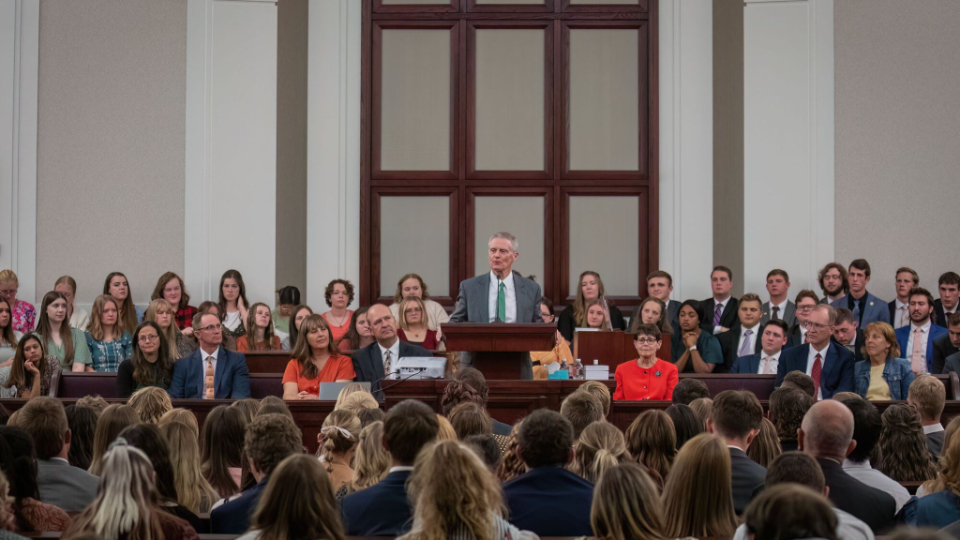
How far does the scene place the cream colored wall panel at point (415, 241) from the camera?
12742 mm

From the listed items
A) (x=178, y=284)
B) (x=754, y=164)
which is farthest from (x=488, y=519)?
(x=754, y=164)

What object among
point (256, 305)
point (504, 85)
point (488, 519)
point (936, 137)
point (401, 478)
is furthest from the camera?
point (504, 85)

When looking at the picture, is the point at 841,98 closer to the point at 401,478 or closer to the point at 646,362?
the point at 646,362

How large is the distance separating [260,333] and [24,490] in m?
6.51

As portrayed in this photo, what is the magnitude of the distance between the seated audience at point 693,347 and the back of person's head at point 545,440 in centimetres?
612

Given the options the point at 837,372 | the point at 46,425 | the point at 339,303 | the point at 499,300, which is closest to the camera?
the point at 46,425

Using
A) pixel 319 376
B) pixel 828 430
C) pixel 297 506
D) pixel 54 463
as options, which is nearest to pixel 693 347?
pixel 319 376

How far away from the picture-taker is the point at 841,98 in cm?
1166

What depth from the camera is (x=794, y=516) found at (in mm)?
2635

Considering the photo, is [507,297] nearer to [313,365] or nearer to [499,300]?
[499,300]

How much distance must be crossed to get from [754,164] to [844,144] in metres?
0.92

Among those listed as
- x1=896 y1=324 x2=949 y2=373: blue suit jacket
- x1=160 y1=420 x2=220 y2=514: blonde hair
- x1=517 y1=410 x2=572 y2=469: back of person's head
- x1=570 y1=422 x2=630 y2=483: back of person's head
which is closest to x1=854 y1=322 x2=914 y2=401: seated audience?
x1=896 y1=324 x2=949 y2=373: blue suit jacket

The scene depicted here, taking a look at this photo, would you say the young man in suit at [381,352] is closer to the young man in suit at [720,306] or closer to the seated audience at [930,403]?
the young man in suit at [720,306]

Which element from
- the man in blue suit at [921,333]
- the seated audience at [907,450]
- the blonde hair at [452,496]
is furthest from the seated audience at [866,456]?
the man in blue suit at [921,333]
